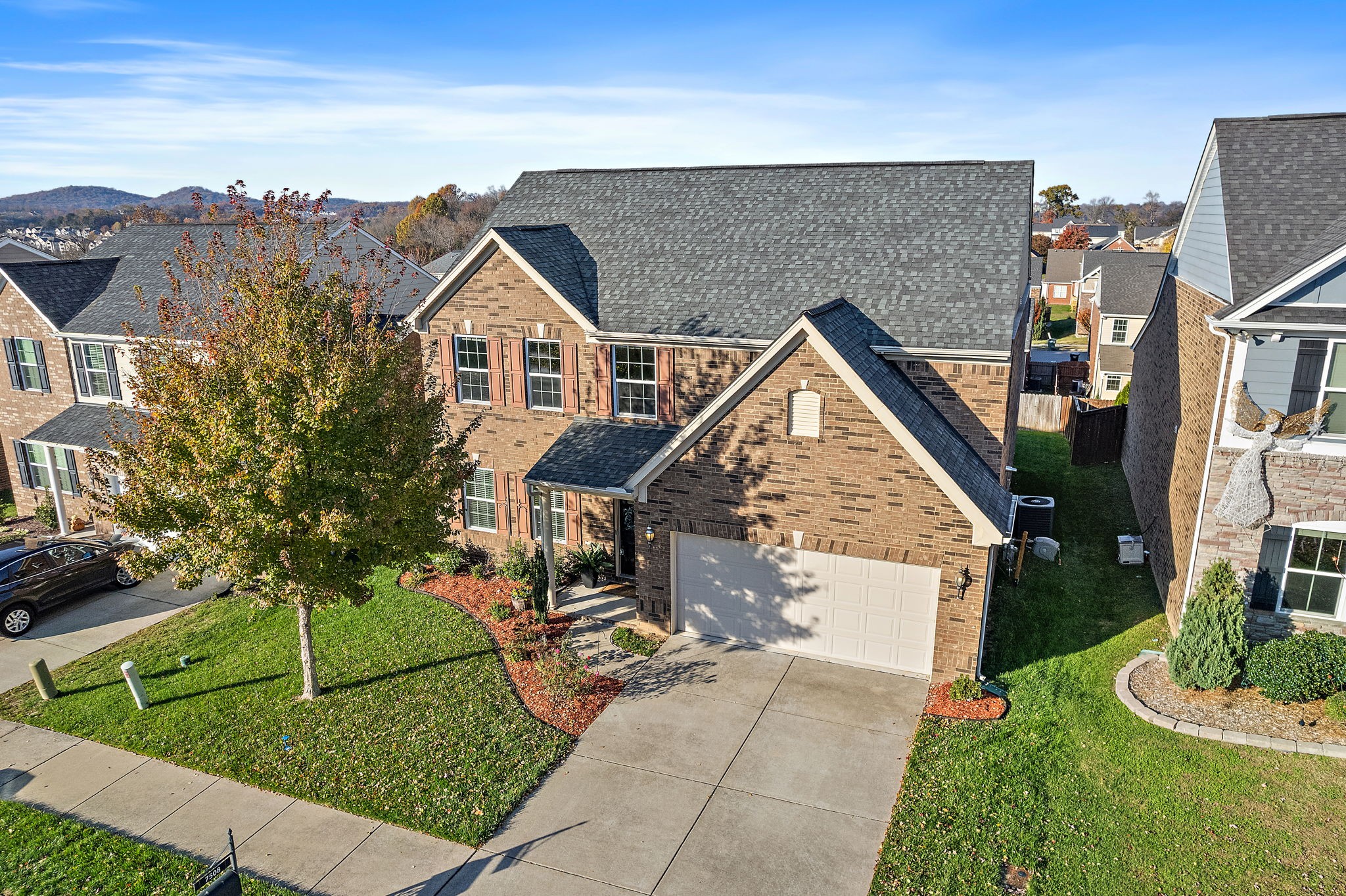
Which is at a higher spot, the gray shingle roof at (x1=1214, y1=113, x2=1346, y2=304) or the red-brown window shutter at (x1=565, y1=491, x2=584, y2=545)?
the gray shingle roof at (x1=1214, y1=113, x2=1346, y2=304)

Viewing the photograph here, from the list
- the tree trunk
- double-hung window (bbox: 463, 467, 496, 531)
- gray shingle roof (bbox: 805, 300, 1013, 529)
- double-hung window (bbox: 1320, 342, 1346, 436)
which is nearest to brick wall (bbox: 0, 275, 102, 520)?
double-hung window (bbox: 463, 467, 496, 531)

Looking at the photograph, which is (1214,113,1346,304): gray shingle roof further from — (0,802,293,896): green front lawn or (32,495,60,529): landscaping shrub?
(32,495,60,529): landscaping shrub

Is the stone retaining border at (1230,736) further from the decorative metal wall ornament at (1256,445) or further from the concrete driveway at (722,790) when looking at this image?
the decorative metal wall ornament at (1256,445)

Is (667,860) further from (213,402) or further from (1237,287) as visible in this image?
(1237,287)

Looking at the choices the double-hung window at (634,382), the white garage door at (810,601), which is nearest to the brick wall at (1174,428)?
the white garage door at (810,601)

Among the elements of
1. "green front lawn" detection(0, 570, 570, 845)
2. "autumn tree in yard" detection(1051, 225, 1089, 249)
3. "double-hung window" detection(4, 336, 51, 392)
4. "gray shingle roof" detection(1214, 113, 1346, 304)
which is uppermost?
"autumn tree in yard" detection(1051, 225, 1089, 249)

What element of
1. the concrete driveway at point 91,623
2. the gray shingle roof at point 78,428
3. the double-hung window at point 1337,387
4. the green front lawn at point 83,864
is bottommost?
the concrete driveway at point 91,623
